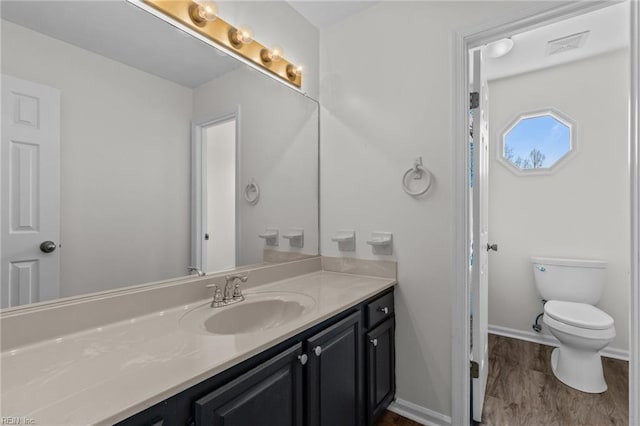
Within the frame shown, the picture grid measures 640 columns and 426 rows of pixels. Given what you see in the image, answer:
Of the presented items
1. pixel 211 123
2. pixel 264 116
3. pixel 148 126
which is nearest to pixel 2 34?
pixel 148 126

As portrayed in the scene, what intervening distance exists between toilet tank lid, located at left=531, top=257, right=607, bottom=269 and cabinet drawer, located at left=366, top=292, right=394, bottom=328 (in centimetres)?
169

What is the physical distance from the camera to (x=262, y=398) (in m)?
0.88

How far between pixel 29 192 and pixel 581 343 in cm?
286

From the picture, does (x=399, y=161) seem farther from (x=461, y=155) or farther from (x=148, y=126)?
(x=148, y=126)

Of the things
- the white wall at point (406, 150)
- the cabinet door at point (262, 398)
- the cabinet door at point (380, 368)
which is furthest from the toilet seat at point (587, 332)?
the cabinet door at point (262, 398)

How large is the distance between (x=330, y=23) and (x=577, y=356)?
276 cm

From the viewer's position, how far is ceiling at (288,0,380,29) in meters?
1.81

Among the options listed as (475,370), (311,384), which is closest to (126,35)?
(311,384)

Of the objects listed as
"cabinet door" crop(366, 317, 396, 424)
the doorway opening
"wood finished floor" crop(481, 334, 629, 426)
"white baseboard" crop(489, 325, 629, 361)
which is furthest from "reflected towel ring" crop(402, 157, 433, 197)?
"white baseboard" crop(489, 325, 629, 361)

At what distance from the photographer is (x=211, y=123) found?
1.41 metres

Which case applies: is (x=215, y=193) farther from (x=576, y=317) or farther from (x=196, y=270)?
(x=576, y=317)

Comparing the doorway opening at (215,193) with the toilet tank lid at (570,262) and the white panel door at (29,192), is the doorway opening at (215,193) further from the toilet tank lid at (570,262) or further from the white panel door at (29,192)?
the toilet tank lid at (570,262)

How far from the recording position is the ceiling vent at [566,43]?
211 centimetres

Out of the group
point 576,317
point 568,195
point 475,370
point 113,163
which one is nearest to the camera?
point 113,163
